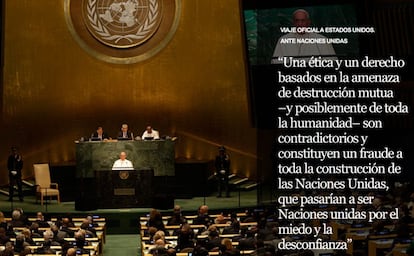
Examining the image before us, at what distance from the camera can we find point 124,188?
21484 millimetres

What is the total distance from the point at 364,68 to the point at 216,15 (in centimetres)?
1654

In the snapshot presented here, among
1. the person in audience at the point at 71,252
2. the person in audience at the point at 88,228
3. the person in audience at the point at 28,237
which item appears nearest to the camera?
→ the person in audience at the point at 71,252

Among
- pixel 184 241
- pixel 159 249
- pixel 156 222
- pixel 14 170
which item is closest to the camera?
pixel 159 249

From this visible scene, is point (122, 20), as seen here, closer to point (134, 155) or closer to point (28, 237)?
point (134, 155)

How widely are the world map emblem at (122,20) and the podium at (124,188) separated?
203 inches

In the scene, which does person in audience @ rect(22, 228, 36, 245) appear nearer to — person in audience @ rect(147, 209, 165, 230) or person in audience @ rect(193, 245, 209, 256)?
person in audience @ rect(147, 209, 165, 230)

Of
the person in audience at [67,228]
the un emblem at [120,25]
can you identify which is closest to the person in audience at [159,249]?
the person in audience at [67,228]

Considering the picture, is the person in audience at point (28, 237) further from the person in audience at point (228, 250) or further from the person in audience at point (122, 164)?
the person in audience at point (122, 164)

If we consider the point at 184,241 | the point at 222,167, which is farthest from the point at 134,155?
the point at 184,241

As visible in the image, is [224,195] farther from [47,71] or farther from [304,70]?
[304,70]

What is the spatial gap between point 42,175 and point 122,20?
5.35 meters

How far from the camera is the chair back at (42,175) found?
2255cm

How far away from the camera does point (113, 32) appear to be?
24969mm

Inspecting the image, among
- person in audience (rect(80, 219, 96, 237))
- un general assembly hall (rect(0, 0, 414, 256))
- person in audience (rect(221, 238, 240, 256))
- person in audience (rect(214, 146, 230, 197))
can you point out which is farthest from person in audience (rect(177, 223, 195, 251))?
person in audience (rect(214, 146, 230, 197))
